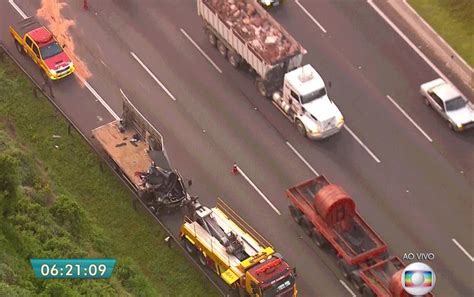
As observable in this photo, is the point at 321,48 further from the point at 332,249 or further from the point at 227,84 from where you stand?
the point at 332,249

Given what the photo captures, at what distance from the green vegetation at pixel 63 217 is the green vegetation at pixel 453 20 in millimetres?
21617

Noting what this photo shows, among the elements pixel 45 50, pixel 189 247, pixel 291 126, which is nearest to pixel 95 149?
pixel 45 50

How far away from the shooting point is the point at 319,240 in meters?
58.5

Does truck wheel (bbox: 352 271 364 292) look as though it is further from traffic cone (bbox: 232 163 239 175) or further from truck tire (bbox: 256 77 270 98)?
truck tire (bbox: 256 77 270 98)

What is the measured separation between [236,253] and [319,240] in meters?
4.86

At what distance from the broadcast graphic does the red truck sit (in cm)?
184

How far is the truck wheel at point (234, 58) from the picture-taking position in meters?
66.6

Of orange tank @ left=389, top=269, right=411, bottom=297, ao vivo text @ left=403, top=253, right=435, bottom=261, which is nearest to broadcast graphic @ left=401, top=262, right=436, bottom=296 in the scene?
orange tank @ left=389, top=269, right=411, bottom=297

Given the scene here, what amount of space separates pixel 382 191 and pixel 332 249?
16.7ft

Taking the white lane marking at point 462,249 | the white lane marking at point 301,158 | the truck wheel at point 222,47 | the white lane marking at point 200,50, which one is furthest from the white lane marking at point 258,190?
the white lane marking at point 462,249

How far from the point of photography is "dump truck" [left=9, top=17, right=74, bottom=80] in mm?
65750

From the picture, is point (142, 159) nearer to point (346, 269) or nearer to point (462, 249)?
point (346, 269)

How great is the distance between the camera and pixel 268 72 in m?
64.2

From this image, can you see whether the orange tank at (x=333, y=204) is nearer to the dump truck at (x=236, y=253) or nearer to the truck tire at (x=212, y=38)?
the dump truck at (x=236, y=253)
